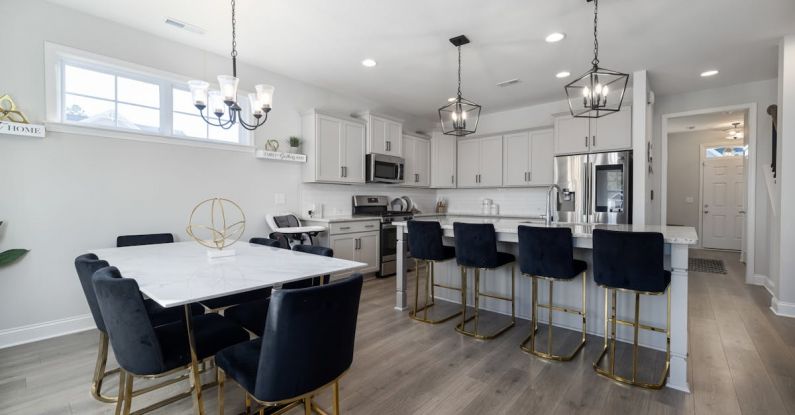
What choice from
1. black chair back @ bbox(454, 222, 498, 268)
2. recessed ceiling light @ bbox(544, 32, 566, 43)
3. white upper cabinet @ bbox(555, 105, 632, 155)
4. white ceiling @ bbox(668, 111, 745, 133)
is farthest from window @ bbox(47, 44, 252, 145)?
white ceiling @ bbox(668, 111, 745, 133)

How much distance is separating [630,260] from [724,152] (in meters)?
7.80

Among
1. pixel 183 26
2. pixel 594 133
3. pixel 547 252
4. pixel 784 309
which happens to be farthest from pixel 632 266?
pixel 183 26

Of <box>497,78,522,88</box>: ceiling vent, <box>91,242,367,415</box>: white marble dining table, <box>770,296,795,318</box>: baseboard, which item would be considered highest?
<box>497,78,522,88</box>: ceiling vent

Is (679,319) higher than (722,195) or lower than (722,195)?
lower

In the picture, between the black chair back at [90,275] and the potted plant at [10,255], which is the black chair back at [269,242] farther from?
the potted plant at [10,255]

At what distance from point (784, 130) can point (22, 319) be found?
276 inches

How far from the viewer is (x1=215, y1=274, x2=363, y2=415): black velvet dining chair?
1.21m

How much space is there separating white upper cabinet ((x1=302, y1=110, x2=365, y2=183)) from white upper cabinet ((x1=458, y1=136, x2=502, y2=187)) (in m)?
2.11

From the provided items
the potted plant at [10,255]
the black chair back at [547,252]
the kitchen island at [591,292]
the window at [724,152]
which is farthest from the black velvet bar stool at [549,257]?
the window at [724,152]

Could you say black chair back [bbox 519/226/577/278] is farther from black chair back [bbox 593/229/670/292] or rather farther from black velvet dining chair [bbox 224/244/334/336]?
black velvet dining chair [bbox 224/244/334/336]

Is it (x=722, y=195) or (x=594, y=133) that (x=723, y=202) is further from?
(x=594, y=133)

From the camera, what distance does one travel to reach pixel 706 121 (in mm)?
6582

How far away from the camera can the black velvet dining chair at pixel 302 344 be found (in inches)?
47.6

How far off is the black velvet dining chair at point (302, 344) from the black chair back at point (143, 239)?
2.35m
